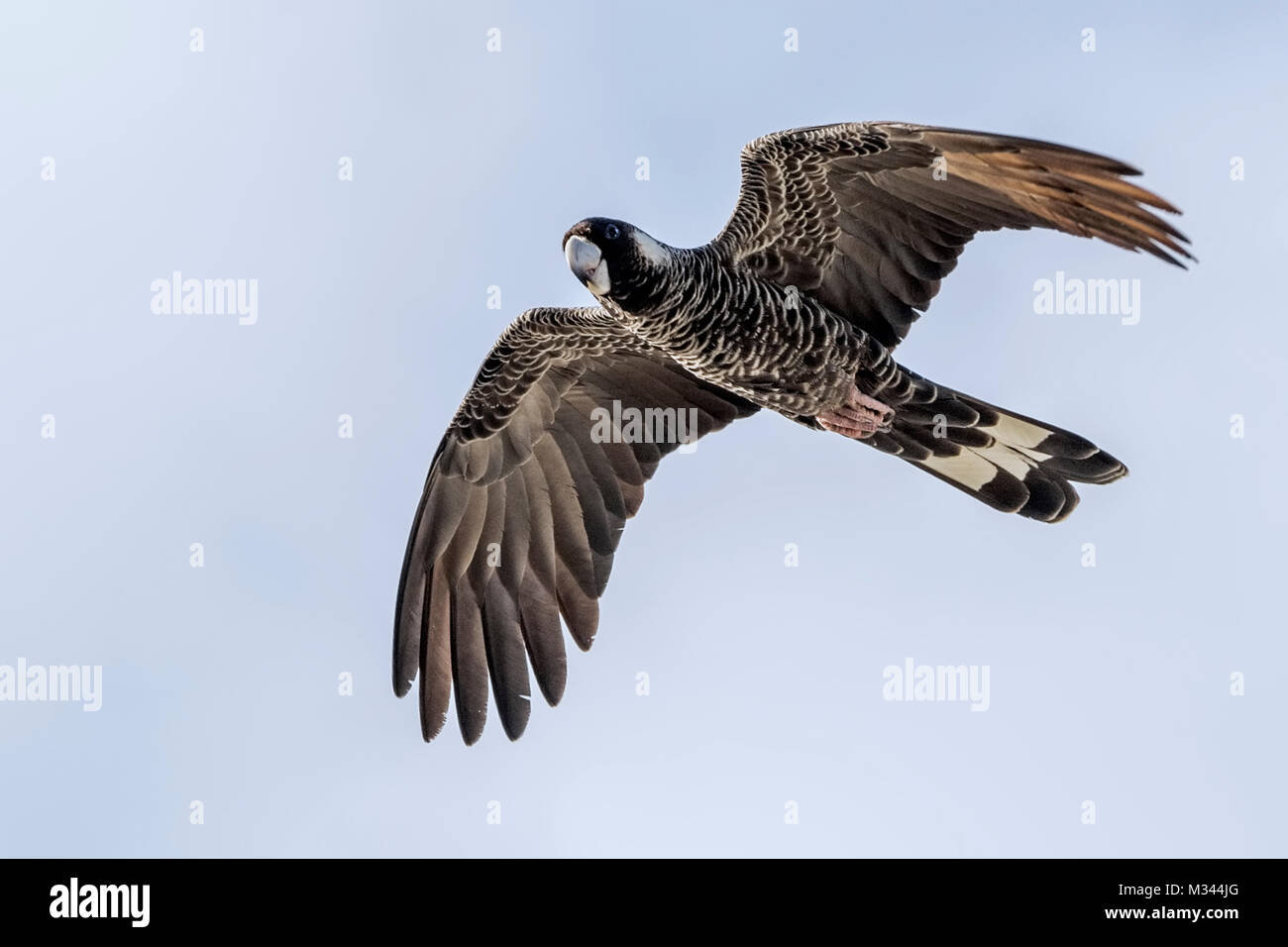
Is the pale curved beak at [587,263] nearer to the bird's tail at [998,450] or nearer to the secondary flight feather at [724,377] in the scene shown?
the secondary flight feather at [724,377]

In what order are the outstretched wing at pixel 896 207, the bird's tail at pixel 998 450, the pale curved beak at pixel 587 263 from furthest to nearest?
1. the bird's tail at pixel 998 450
2. the pale curved beak at pixel 587 263
3. the outstretched wing at pixel 896 207

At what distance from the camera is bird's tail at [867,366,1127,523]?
14633 millimetres

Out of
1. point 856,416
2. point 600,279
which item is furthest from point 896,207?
point 600,279

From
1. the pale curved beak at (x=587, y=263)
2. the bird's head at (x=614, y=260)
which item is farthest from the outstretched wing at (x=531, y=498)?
the pale curved beak at (x=587, y=263)

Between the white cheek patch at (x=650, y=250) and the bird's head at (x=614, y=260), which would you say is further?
the white cheek patch at (x=650, y=250)

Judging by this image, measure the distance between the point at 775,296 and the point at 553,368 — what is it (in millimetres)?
2602

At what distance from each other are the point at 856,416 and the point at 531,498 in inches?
143

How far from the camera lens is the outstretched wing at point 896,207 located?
12.7 metres

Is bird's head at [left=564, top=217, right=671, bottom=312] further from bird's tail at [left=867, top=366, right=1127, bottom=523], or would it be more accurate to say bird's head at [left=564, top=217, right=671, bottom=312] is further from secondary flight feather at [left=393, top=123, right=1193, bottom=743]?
bird's tail at [left=867, top=366, right=1127, bottom=523]

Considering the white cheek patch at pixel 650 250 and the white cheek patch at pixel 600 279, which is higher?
the white cheek patch at pixel 650 250

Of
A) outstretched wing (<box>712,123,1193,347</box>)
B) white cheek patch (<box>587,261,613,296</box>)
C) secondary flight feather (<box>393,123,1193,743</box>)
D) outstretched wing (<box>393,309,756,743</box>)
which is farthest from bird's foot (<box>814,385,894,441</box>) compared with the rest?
white cheek patch (<box>587,261,613,296</box>)

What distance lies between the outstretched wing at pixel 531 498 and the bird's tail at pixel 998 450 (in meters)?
1.84

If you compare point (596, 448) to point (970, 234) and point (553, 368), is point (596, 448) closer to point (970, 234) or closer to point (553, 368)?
point (553, 368)
